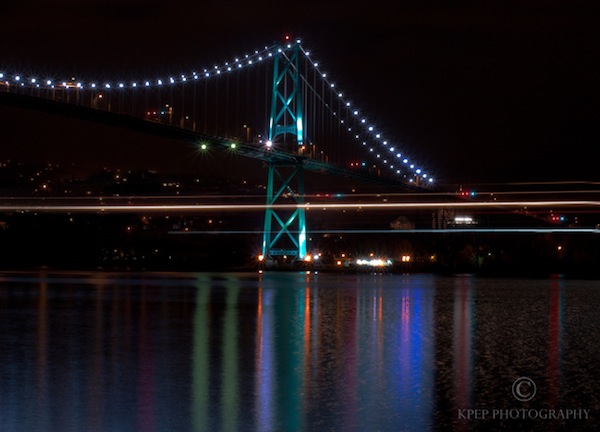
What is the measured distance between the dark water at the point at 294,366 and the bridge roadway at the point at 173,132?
10442mm

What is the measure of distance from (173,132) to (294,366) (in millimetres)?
21124

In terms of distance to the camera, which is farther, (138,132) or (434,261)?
(434,261)

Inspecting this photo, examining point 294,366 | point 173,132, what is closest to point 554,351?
point 294,366

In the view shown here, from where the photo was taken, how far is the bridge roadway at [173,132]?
25.6 metres

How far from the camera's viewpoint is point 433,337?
11.4 metres

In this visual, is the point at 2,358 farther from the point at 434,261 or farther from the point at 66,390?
the point at 434,261

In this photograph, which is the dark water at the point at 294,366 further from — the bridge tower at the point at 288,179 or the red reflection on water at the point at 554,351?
the bridge tower at the point at 288,179

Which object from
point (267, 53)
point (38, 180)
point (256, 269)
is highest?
point (267, 53)

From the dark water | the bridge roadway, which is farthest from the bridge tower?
the dark water

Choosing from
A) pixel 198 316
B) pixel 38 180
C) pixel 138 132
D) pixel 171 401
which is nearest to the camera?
pixel 171 401

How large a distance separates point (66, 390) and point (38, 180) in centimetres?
4962

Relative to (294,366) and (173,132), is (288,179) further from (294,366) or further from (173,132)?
(294,366)

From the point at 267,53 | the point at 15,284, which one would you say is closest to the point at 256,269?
the point at 267,53

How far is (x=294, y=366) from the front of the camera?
8.99m
